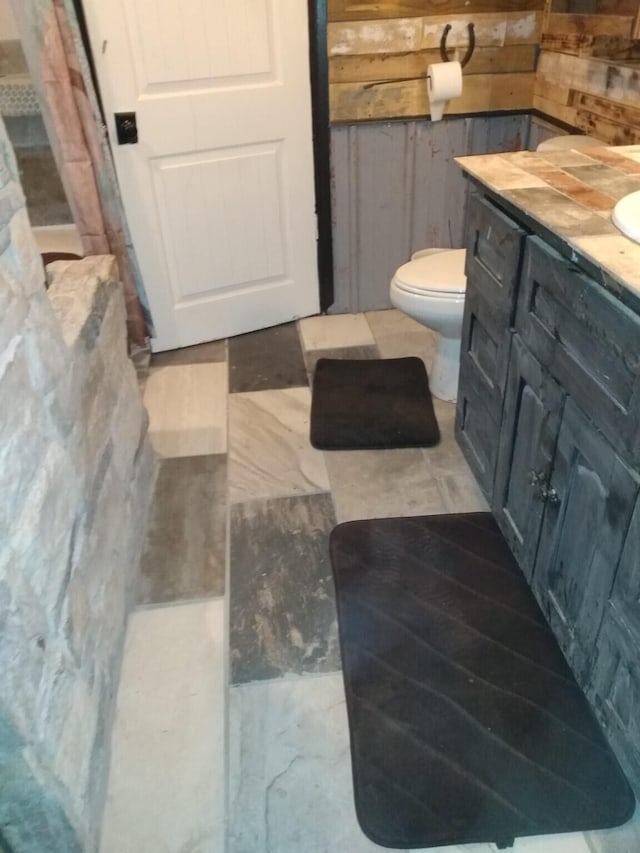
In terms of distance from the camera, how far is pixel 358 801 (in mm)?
1216

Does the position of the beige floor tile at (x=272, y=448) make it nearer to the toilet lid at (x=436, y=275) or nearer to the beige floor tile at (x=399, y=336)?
the beige floor tile at (x=399, y=336)

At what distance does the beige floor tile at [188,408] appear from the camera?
225 centimetres

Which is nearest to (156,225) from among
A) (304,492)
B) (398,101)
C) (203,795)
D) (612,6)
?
(398,101)

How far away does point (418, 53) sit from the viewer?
8.39ft

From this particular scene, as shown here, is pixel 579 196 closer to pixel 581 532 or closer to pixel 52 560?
pixel 581 532

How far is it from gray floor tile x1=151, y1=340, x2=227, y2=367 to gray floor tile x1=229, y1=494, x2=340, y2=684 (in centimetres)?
103

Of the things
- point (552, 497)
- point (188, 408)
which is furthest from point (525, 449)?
point (188, 408)

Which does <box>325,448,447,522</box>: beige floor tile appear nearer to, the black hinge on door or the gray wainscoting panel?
the gray wainscoting panel

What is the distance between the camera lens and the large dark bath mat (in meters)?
1.19

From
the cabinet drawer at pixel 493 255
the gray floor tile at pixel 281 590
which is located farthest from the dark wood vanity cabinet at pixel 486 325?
the gray floor tile at pixel 281 590

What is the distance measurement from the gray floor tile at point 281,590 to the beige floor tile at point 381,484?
0.07 meters

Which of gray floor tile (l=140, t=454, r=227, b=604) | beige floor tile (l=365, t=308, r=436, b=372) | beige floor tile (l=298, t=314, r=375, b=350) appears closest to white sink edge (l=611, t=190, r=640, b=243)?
gray floor tile (l=140, t=454, r=227, b=604)

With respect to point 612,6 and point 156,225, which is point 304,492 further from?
point 612,6

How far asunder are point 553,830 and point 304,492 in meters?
1.09
